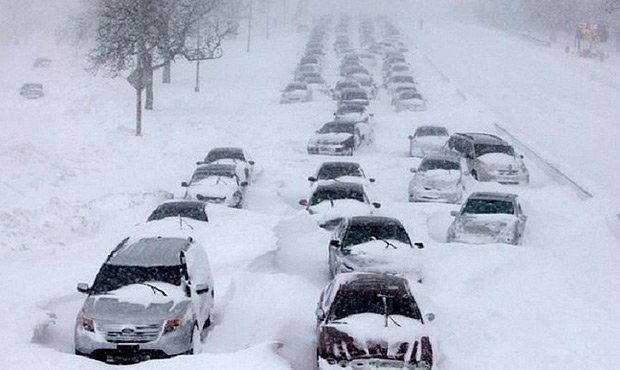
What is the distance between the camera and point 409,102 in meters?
42.0

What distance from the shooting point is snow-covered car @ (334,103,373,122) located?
35.4 metres

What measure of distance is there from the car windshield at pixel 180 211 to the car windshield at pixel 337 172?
5536 mm

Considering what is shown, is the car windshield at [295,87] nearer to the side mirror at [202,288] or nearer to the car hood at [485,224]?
the car hood at [485,224]

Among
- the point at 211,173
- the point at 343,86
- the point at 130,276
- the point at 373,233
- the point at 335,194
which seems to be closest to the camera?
the point at 130,276

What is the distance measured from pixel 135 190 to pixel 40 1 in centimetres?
11943

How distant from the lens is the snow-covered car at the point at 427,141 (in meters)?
30.6

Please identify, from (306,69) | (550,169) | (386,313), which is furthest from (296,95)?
(386,313)

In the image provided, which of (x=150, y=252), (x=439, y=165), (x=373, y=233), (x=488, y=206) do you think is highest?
(x=150, y=252)

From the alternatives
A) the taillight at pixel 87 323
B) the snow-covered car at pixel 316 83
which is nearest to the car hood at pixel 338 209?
the taillight at pixel 87 323

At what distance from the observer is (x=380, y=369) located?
1030 cm

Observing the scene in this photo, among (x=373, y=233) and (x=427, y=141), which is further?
(x=427, y=141)

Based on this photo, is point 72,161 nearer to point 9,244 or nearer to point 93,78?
point 9,244

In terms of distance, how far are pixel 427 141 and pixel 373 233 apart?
15737 mm

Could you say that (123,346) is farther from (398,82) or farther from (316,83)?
(316,83)
